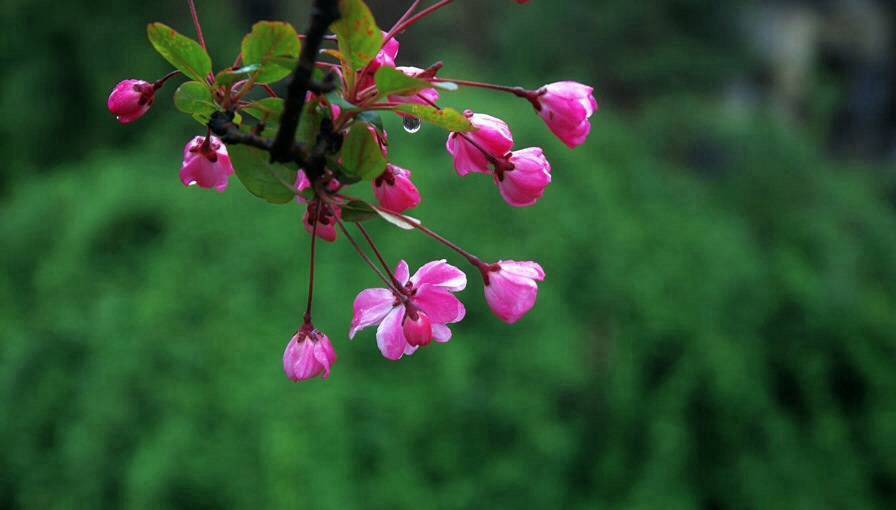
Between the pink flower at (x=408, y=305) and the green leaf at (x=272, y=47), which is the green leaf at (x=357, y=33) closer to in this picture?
the green leaf at (x=272, y=47)

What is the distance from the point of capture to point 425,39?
6.22 m

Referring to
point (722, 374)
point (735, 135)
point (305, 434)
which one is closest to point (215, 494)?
point (305, 434)

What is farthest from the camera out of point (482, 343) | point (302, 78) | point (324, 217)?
point (482, 343)

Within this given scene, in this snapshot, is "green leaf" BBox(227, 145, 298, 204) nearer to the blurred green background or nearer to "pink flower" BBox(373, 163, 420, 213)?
"pink flower" BBox(373, 163, 420, 213)

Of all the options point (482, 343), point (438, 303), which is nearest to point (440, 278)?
point (438, 303)

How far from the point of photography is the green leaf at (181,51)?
0.46 metres

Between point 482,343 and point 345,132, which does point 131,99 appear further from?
point 482,343

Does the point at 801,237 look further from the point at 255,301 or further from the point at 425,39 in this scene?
the point at 425,39

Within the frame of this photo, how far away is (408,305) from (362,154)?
0.33 ft

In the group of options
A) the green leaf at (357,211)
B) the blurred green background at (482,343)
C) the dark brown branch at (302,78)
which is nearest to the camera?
the dark brown branch at (302,78)

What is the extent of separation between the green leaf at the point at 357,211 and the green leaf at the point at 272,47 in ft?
0.24

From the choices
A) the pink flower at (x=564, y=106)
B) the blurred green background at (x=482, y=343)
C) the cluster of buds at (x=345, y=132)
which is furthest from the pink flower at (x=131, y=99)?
the blurred green background at (x=482, y=343)

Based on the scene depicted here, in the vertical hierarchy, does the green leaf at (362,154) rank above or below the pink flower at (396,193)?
above

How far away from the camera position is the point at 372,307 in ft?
1.75
